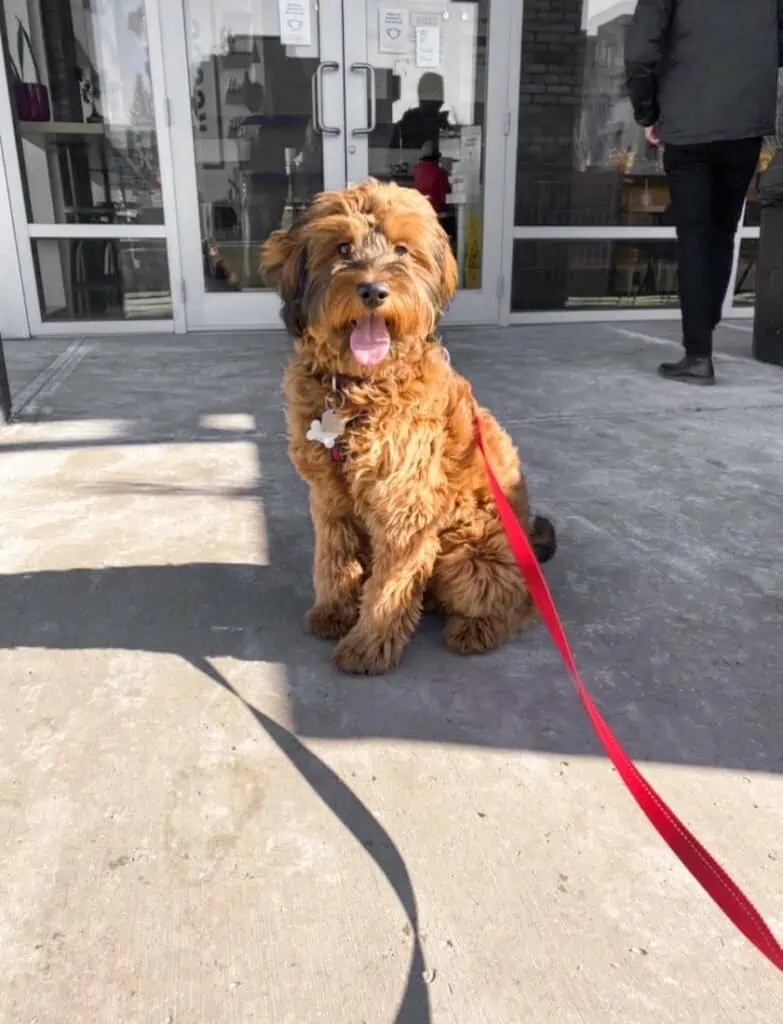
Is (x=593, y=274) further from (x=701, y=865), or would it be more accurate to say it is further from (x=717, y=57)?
(x=701, y=865)

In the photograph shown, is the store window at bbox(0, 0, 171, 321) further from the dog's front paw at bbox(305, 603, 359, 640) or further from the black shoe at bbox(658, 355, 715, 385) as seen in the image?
the dog's front paw at bbox(305, 603, 359, 640)

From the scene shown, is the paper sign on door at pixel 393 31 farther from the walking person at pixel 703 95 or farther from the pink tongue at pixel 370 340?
the pink tongue at pixel 370 340

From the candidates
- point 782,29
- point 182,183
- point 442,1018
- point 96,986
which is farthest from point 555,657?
point 182,183

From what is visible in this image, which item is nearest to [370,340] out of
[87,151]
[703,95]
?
[703,95]

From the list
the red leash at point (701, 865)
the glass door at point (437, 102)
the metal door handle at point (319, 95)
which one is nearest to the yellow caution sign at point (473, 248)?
the glass door at point (437, 102)

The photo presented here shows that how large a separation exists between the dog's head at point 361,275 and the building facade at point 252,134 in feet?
16.4

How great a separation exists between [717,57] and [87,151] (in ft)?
16.9

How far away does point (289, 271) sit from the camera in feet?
7.04

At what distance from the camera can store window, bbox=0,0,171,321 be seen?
6633mm

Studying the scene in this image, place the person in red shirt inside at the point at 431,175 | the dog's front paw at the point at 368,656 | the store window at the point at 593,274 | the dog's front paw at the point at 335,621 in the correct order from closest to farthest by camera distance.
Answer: the dog's front paw at the point at 368,656 → the dog's front paw at the point at 335,621 → the person in red shirt inside at the point at 431,175 → the store window at the point at 593,274

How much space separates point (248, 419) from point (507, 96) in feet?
14.4

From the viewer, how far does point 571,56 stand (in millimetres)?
7336

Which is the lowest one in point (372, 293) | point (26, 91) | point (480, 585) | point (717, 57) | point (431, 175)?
point (480, 585)

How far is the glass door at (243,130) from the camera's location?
21.7 ft
